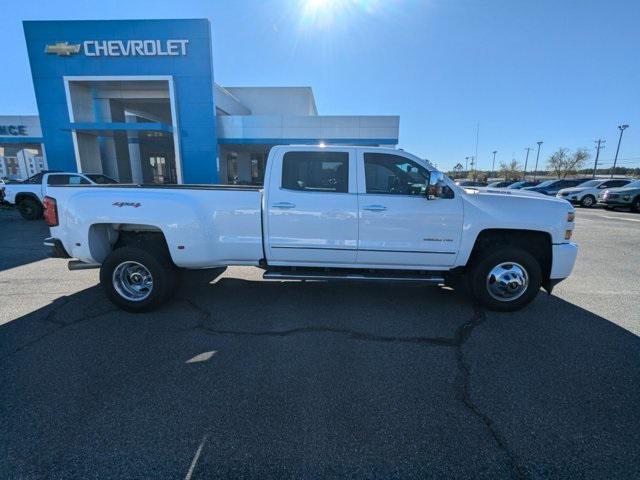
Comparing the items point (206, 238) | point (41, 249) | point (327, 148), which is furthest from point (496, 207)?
point (41, 249)

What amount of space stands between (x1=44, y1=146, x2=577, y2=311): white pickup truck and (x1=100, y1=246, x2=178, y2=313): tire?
0.04ft

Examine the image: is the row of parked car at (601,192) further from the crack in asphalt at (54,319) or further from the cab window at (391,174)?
the crack in asphalt at (54,319)

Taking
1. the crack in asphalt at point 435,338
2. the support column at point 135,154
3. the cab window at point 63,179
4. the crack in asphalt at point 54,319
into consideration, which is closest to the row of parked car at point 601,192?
the crack in asphalt at point 435,338

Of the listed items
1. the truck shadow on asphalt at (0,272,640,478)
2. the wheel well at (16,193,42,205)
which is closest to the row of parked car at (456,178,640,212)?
the truck shadow on asphalt at (0,272,640,478)

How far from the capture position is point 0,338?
360 cm

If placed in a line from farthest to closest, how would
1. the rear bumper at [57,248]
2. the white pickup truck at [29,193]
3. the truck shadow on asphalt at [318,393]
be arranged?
the white pickup truck at [29,193], the rear bumper at [57,248], the truck shadow on asphalt at [318,393]

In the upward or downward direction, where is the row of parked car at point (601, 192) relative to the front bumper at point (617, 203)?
upward

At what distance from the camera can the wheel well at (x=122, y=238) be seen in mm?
4293

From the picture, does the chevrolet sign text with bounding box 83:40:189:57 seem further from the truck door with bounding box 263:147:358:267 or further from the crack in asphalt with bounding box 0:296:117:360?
the truck door with bounding box 263:147:358:267

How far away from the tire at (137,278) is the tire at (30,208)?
12.0 meters

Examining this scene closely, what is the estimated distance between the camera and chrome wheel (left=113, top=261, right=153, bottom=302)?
4.22m

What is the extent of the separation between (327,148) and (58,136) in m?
22.3

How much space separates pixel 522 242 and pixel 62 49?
24.8 metres

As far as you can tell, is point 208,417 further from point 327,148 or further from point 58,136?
point 58,136
